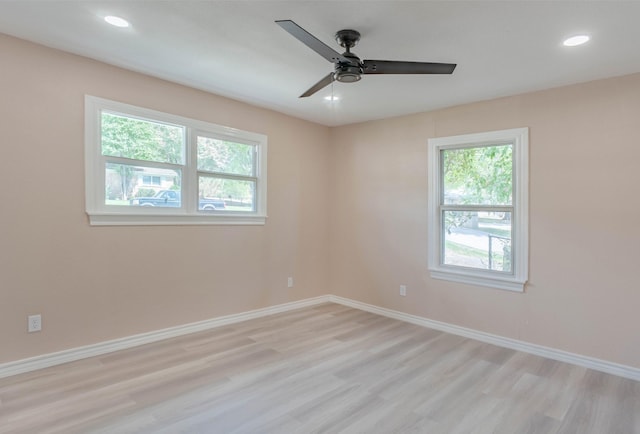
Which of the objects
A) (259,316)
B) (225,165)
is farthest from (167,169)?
(259,316)

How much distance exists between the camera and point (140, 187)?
338 centimetres

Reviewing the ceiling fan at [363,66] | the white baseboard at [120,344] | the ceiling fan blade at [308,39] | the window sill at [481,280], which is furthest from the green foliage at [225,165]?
the window sill at [481,280]

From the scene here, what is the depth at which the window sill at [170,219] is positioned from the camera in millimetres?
3123

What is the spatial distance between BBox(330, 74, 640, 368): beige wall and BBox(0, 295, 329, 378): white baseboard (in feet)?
6.10

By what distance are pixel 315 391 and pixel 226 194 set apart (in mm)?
2393

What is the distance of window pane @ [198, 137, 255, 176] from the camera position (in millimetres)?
3875

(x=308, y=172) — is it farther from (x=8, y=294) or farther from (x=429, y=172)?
(x=8, y=294)

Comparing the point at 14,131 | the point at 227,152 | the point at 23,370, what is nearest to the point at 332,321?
the point at 227,152

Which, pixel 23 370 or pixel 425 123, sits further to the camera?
pixel 425 123

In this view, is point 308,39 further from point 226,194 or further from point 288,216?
point 288,216

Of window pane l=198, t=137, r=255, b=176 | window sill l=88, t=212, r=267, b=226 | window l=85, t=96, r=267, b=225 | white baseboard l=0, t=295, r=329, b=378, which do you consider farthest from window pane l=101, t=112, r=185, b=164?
white baseboard l=0, t=295, r=329, b=378

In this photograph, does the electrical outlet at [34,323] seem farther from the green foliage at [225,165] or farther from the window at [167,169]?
the green foliage at [225,165]

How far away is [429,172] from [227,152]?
2386 mm

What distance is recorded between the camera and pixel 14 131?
8.82 feet
